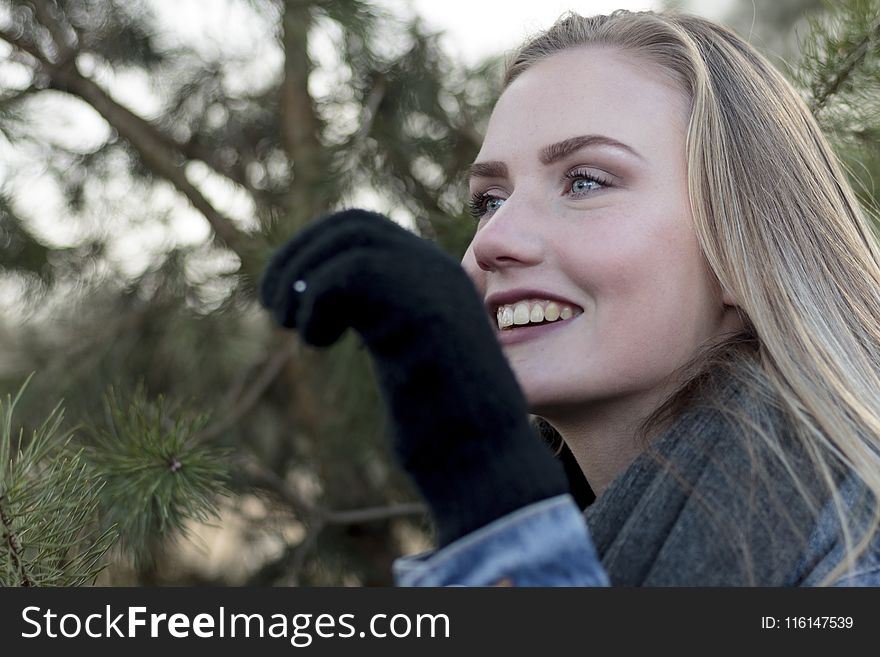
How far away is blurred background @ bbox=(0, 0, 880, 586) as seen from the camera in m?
1.32

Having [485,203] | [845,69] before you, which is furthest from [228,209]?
[845,69]

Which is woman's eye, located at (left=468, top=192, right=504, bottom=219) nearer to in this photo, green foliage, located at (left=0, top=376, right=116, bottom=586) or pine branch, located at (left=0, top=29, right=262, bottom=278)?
pine branch, located at (left=0, top=29, right=262, bottom=278)

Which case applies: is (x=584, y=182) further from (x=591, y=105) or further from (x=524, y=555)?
(x=524, y=555)

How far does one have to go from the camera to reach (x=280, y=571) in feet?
4.93

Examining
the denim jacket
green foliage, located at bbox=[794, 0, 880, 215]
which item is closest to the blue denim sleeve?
the denim jacket

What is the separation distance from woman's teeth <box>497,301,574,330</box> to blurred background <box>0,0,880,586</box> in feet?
1.28

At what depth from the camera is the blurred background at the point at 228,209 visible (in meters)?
1.32

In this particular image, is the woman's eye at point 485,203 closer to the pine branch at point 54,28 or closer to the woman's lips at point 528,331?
the woman's lips at point 528,331

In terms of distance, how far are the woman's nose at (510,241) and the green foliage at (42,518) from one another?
0.41m

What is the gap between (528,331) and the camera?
0.85m

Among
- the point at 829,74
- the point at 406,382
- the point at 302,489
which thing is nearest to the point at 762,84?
the point at 829,74

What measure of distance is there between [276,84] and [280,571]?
0.83m

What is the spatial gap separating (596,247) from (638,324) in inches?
3.3

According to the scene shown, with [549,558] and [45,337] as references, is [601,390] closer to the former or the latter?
[549,558]
